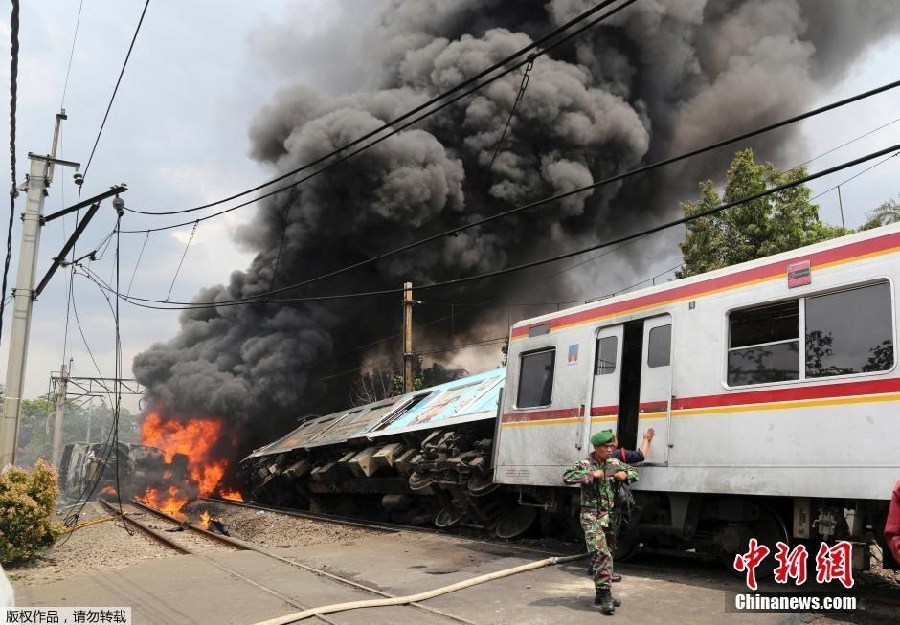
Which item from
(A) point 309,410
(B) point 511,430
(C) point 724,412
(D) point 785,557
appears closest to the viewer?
(D) point 785,557

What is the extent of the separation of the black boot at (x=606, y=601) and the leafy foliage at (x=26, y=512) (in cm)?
825

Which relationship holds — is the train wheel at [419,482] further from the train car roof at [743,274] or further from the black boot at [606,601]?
the black boot at [606,601]

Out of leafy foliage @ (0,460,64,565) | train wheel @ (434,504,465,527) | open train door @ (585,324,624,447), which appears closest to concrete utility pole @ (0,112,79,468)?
leafy foliage @ (0,460,64,565)

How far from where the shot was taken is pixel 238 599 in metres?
6.79

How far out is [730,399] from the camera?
646cm

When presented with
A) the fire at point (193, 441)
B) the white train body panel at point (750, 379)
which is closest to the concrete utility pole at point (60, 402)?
the fire at point (193, 441)

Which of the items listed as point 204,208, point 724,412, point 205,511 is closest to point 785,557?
point 724,412

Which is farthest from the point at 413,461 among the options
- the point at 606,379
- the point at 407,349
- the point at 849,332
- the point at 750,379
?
the point at 407,349

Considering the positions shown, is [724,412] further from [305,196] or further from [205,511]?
[305,196]

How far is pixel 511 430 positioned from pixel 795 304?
4.17 meters

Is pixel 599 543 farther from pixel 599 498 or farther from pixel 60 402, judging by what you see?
pixel 60 402

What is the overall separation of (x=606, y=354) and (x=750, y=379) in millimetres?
1918
